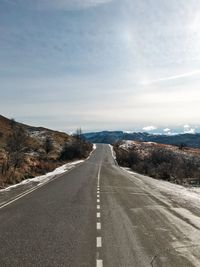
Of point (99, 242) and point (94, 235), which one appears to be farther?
point (94, 235)

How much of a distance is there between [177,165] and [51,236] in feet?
98.8

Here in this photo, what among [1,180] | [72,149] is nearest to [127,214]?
[1,180]

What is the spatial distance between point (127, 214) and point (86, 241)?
14.4 ft

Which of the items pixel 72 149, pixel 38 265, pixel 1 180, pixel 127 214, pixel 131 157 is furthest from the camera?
pixel 72 149

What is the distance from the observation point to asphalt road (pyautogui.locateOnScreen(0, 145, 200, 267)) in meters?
7.73

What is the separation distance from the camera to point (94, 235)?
32.7 feet

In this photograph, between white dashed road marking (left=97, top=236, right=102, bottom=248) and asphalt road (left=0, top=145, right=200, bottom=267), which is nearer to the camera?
asphalt road (left=0, top=145, right=200, bottom=267)

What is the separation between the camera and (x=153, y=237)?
978 cm

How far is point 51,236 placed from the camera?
9719mm

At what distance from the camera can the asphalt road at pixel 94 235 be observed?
7.73 metres

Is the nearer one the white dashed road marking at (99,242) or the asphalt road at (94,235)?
the asphalt road at (94,235)

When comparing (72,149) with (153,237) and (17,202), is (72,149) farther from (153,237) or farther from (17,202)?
(153,237)

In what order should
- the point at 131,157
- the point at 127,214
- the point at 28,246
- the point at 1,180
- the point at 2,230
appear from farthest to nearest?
the point at 131,157 < the point at 1,180 < the point at 127,214 < the point at 2,230 < the point at 28,246

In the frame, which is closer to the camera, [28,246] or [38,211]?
[28,246]
